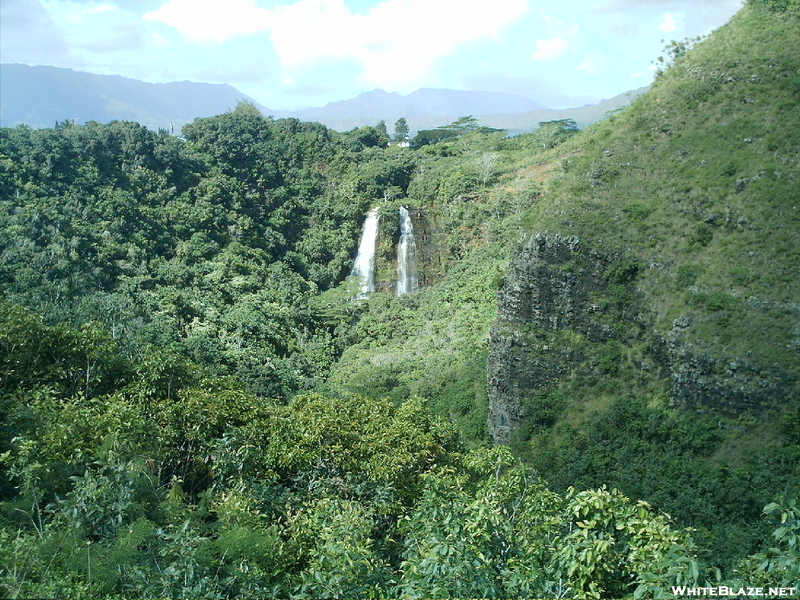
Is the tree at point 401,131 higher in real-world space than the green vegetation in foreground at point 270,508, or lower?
higher

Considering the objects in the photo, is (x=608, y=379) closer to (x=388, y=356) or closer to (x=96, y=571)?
(x=388, y=356)

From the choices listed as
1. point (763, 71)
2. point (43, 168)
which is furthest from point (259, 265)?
point (763, 71)

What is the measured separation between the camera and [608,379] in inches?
747

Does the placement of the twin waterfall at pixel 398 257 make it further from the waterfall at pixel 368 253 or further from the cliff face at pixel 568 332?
the cliff face at pixel 568 332

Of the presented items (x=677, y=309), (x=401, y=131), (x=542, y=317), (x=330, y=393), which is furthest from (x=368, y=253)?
(x=401, y=131)

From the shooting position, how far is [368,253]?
121 ft

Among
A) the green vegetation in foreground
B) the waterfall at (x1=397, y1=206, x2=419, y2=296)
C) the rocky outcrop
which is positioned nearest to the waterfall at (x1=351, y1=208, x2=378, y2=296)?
the waterfall at (x1=397, y1=206, x2=419, y2=296)

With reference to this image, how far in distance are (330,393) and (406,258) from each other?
1345cm

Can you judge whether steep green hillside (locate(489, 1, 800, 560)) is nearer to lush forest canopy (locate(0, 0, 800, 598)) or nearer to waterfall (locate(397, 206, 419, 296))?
lush forest canopy (locate(0, 0, 800, 598))

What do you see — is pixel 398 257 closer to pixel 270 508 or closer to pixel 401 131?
pixel 401 131

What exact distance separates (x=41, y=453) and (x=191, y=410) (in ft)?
8.25

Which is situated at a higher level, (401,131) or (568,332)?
(401,131)

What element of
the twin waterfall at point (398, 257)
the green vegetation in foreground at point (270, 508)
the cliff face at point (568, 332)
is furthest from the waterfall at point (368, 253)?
the green vegetation in foreground at point (270, 508)

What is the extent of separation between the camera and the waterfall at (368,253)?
3606cm
